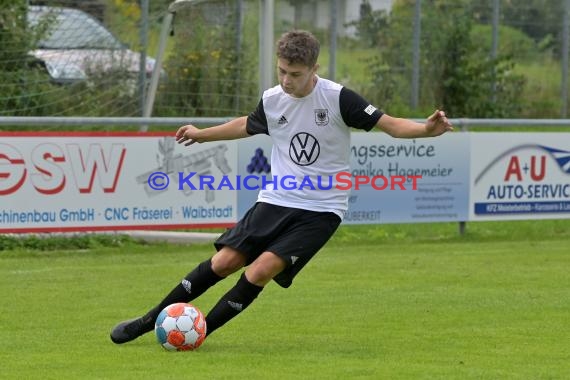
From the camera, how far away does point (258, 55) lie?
17.0 m

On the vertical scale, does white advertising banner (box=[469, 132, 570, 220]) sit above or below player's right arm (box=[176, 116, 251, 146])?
below

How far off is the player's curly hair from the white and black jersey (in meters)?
0.31

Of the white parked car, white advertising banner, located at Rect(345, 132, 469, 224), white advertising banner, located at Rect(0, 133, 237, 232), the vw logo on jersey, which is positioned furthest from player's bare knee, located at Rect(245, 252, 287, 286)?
the white parked car

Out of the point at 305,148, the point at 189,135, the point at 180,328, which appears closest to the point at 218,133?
the point at 189,135

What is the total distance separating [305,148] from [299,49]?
650 mm

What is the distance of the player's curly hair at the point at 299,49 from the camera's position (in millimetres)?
7434

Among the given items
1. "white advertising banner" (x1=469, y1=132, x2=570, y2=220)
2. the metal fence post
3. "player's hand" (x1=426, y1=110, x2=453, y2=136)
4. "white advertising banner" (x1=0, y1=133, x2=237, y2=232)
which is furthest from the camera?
the metal fence post

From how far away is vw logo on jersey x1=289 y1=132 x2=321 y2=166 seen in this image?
306 inches

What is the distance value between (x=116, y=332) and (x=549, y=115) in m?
16.7

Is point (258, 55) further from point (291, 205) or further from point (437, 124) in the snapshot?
point (437, 124)

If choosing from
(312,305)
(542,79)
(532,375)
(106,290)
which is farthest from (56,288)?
(542,79)

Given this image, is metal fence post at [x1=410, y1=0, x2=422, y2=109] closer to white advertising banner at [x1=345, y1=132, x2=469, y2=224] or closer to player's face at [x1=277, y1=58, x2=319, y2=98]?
white advertising banner at [x1=345, y1=132, x2=469, y2=224]

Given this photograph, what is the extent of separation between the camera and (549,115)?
920 inches

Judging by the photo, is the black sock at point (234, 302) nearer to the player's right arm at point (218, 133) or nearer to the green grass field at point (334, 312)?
the green grass field at point (334, 312)
